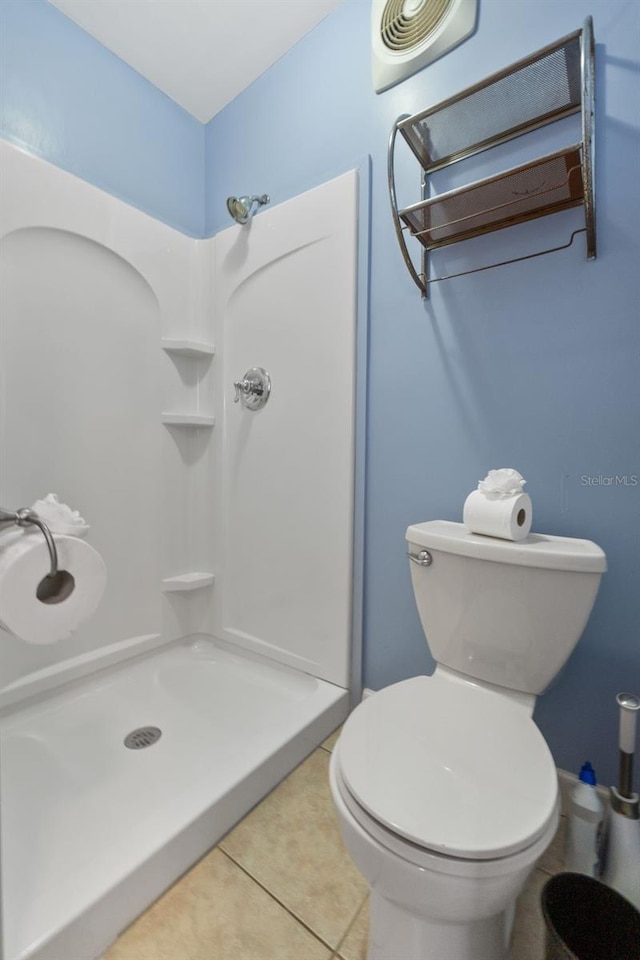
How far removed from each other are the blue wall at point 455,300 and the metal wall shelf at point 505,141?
0.13 ft

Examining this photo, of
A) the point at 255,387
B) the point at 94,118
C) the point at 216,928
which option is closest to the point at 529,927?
the point at 216,928

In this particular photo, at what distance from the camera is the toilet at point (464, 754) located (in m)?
0.59

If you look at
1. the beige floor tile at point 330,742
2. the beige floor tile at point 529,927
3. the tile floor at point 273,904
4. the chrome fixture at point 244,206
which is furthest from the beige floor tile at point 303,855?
the chrome fixture at point 244,206

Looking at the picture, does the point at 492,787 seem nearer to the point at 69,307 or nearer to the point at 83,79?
Answer: the point at 69,307

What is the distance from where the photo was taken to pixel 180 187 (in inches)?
69.6

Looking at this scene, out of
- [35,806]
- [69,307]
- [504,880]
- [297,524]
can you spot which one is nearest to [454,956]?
[504,880]

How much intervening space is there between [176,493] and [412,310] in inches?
45.6

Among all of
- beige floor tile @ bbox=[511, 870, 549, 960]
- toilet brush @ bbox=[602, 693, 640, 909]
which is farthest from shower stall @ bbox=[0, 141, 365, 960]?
toilet brush @ bbox=[602, 693, 640, 909]

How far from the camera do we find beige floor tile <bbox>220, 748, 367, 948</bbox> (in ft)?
2.84

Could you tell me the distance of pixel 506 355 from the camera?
1145 millimetres

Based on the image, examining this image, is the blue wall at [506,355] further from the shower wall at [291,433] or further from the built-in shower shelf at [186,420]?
the built-in shower shelf at [186,420]

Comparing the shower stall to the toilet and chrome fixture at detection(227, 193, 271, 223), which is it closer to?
chrome fixture at detection(227, 193, 271, 223)

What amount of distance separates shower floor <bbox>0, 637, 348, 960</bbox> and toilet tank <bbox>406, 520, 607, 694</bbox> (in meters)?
0.57

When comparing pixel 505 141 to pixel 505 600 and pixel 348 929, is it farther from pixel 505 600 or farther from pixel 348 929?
pixel 348 929
